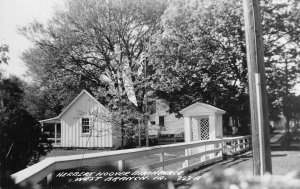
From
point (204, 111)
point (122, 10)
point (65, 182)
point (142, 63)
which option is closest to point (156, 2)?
point (122, 10)

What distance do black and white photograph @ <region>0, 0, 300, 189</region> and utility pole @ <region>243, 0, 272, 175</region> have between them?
0.5 inches

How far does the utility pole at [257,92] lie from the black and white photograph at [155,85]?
0.01 meters

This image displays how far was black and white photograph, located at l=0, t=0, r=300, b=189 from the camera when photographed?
4766 mm

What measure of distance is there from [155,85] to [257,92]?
17252mm

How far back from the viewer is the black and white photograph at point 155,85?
477cm

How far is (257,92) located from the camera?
157 inches

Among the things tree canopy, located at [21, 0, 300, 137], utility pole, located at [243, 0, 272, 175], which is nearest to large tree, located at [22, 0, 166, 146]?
tree canopy, located at [21, 0, 300, 137]

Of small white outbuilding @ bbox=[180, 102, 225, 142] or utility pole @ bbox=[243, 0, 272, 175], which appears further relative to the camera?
small white outbuilding @ bbox=[180, 102, 225, 142]

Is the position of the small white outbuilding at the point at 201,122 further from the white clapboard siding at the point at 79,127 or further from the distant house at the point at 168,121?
the distant house at the point at 168,121

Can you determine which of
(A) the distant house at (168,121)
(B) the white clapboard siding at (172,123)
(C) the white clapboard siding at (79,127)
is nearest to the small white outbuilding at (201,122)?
(C) the white clapboard siding at (79,127)

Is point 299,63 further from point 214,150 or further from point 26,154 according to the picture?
point 26,154

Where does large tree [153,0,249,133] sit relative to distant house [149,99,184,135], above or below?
above

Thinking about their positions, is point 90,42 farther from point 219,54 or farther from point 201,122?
point 201,122

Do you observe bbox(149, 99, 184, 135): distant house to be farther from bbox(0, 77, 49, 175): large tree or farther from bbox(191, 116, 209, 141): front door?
bbox(0, 77, 49, 175): large tree
